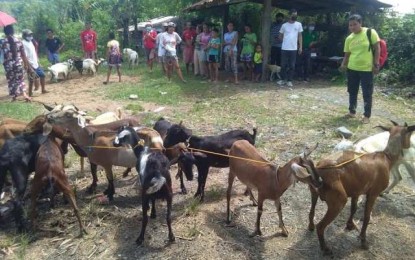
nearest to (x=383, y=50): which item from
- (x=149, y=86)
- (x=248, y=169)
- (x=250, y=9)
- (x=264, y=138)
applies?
(x=264, y=138)

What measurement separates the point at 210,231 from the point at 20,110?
744 cm

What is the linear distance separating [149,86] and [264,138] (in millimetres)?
6672

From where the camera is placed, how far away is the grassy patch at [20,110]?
980 centimetres

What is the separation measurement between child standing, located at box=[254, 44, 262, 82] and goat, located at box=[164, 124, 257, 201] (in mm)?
8601

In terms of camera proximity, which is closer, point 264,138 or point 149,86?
point 264,138

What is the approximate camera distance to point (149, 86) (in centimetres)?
1388

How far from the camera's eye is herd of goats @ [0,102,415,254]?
14.2 ft

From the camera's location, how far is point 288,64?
1409 cm

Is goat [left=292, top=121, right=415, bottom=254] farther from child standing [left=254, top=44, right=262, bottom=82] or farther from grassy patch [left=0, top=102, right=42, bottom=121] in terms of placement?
child standing [left=254, top=44, right=262, bottom=82]

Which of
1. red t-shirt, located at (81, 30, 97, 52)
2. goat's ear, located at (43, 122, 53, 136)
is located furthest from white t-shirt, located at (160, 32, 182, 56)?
goat's ear, located at (43, 122, 53, 136)

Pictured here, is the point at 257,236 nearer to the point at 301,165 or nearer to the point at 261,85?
the point at 301,165

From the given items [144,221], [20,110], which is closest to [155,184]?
[144,221]

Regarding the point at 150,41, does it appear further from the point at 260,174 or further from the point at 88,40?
the point at 260,174

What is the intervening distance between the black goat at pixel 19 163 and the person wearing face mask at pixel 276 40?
10.8 metres
